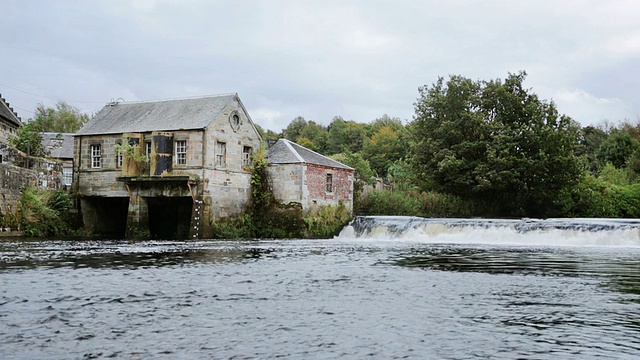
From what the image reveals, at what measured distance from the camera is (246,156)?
32.7 metres

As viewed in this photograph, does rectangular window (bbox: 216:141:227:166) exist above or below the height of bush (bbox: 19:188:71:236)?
above

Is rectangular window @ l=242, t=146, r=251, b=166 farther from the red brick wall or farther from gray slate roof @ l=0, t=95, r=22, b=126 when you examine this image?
gray slate roof @ l=0, t=95, r=22, b=126

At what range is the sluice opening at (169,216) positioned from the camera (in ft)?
107

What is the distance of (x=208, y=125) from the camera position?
29969 mm

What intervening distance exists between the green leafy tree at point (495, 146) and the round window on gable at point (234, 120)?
12.1 meters

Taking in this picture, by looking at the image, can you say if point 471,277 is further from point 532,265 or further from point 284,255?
point 284,255

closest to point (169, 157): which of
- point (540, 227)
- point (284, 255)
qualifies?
point (284, 255)

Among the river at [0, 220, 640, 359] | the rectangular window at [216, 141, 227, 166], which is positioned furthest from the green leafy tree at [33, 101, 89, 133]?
the river at [0, 220, 640, 359]

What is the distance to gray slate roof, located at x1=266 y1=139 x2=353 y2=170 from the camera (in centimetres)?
3306

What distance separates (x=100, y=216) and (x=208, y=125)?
840cm

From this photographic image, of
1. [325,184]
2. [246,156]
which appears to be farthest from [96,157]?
[325,184]

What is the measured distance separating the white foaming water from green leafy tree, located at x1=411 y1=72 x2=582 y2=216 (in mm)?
7475

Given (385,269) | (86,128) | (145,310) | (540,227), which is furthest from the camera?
(86,128)

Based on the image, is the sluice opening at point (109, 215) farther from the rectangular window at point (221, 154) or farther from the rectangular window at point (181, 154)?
the rectangular window at point (221, 154)
